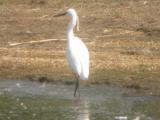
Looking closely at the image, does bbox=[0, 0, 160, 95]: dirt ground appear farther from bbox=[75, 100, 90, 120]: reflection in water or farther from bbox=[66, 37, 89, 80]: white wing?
bbox=[75, 100, 90, 120]: reflection in water

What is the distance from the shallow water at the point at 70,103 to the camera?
1251 cm

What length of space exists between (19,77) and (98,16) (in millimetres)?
7612

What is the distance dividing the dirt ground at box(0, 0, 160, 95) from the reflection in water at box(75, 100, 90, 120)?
5.38 ft

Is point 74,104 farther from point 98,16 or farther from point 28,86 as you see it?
point 98,16

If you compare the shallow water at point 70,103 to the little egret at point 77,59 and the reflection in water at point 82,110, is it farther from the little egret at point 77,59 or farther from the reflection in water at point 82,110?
the little egret at point 77,59

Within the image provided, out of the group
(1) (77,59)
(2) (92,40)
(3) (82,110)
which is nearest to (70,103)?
(3) (82,110)

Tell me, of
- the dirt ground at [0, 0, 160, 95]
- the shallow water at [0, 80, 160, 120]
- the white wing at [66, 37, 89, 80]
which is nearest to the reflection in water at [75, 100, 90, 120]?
the shallow water at [0, 80, 160, 120]

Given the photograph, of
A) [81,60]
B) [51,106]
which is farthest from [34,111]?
[81,60]

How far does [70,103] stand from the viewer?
45.4 ft

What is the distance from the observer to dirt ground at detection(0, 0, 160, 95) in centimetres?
1656

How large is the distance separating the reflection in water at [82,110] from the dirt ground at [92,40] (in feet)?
5.38

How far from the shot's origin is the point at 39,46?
64.8 feet

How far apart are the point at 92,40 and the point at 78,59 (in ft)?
17.8

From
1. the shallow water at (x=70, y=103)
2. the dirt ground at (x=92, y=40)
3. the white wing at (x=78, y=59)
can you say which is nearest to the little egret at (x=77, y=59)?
the white wing at (x=78, y=59)
